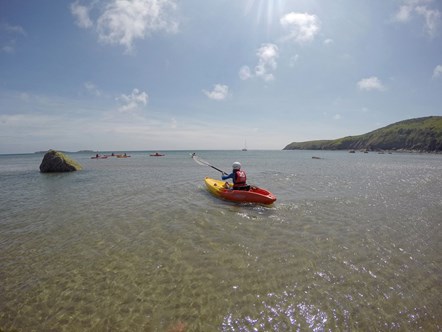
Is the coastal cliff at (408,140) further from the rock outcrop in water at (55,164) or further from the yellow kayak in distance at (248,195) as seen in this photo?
the rock outcrop in water at (55,164)

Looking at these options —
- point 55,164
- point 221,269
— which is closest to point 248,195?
point 221,269

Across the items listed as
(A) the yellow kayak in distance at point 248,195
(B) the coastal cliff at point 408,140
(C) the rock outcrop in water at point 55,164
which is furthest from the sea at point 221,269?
(B) the coastal cliff at point 408,140

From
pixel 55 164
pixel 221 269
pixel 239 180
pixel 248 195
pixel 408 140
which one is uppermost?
pixel 408 140

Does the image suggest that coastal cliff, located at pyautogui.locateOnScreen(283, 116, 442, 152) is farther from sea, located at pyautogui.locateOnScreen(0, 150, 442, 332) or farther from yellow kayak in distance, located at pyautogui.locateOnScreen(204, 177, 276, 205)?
sea, located at pyautogui.locateOnScreen(0, 150, 442, 332)

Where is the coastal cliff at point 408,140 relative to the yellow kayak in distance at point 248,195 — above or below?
above

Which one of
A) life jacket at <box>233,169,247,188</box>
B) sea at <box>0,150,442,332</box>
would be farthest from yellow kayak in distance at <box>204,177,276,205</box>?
sea at <box>0,150,442,332</box>

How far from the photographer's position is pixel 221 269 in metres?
7.74

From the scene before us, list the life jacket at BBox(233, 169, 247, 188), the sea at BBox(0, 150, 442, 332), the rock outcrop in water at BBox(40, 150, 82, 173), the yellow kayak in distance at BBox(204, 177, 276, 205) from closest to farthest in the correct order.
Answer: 1. the sea at BBox(0, 150, 442, 332)
2. the yellow kayak in distance at BBox(204, 177, 276, 205)
3. the life jacket at BBox(233, 169, 247, 188)
4. the rock outcrop in water at BBox(40, 150, 82, 173)

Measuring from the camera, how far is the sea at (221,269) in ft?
18.3

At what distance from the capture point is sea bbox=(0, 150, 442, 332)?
5.58 meters

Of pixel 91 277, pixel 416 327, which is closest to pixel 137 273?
pixel 91 277

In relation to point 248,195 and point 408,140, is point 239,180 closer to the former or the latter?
point 248,195

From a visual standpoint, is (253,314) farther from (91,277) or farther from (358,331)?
(91,277)

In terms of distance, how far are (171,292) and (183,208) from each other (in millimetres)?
8512
